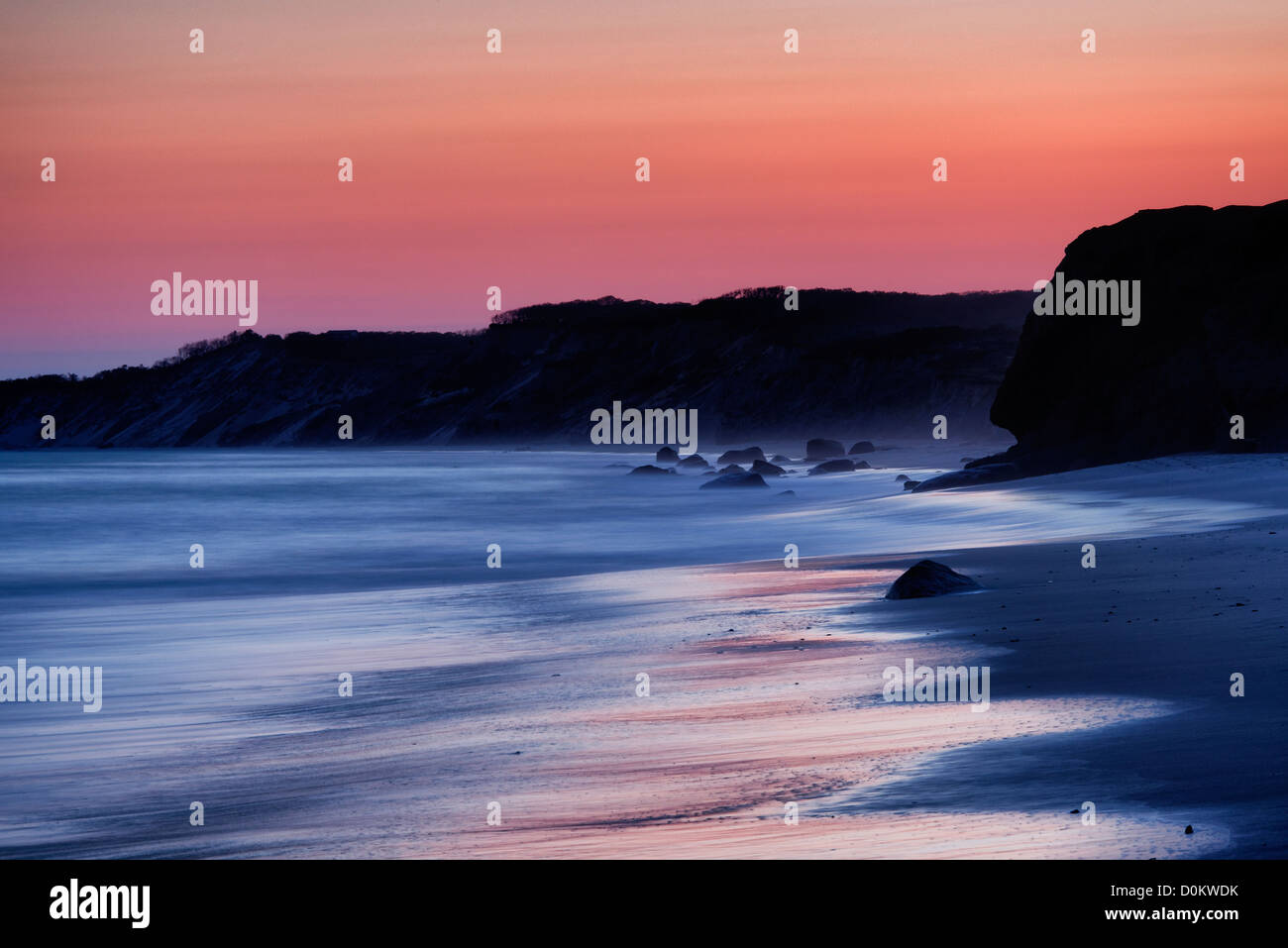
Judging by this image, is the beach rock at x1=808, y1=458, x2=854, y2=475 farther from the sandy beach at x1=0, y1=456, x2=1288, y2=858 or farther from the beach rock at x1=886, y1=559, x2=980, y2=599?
the beach rock at x1=886, y1=559, x2=980, y2=599

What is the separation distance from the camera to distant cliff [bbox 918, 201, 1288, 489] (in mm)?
26062

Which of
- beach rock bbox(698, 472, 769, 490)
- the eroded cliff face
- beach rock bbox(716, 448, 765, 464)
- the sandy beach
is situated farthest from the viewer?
beach rock bbox(716, 448, 765, 464)

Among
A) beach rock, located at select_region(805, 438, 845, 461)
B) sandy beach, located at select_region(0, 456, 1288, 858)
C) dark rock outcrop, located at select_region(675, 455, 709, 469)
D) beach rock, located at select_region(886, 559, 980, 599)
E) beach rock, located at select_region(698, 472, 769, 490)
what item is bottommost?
sandy beach, located at select_region(0, 456, 1288, 858)

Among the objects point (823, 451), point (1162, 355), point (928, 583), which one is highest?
point (823, 451)

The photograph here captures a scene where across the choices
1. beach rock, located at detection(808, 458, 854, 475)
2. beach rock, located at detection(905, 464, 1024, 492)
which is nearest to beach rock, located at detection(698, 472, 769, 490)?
beach rock, located at detection(808, 458, 854, 475)

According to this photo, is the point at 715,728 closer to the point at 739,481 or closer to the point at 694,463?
the point at 739,481

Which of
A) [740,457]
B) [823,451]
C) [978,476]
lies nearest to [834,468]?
[740,457]

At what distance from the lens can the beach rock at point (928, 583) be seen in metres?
11.0

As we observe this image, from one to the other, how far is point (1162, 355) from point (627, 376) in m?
117

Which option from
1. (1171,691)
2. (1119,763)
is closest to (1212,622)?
(1171,691)

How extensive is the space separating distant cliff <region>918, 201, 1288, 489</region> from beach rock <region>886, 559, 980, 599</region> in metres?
15.8

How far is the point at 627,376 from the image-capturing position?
472 ft

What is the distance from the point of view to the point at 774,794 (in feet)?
16.8

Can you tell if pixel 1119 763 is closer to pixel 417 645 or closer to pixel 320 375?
A: pixel 417 645
